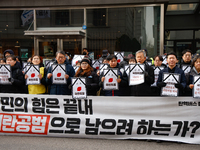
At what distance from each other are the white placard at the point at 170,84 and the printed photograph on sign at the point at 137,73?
0.48 m

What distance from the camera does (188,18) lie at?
49.2ft

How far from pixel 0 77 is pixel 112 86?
8.97ft

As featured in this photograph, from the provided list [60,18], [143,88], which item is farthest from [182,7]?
[143,88]

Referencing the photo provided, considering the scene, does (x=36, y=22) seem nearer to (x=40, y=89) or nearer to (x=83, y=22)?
(x=83, y=22)

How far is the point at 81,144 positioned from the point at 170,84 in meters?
2.19

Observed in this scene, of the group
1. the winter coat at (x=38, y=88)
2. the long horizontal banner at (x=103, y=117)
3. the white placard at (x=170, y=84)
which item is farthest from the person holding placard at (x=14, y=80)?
the white placard at (x=170, y=84)

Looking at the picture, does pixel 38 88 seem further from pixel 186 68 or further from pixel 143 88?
pixel 186 68

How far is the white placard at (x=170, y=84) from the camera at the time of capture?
4.53 meters

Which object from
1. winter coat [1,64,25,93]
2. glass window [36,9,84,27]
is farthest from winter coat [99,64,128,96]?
glass window [36,9,84,27]

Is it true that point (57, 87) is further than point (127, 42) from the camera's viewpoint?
No

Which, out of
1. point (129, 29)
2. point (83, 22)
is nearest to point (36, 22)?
point (83, 22)

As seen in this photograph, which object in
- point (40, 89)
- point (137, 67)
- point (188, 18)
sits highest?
point (188, 18)

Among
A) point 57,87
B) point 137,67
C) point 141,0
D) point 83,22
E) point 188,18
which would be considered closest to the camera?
point 137,67

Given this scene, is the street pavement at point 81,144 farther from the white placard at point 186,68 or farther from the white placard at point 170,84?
the white placard at point 186,68
